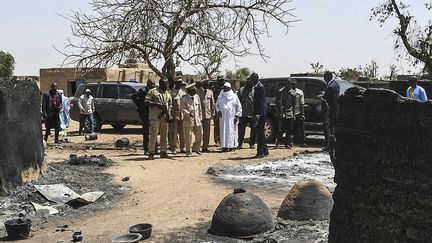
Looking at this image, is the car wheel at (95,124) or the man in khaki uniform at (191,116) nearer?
the man in khaki uniform at (191,116)

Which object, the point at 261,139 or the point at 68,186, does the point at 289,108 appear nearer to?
the point at 261,139

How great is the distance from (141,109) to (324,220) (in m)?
7.18

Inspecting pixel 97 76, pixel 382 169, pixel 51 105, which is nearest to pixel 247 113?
pixel 51 105

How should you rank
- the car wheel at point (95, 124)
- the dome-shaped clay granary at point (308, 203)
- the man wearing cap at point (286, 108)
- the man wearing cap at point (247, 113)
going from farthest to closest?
the car wheel at point (95, 124)
the man wearing cap at point (247, 113)
the man wearing cap at point (286, 108)
the dome-shaped clay granary at point (308, 203)

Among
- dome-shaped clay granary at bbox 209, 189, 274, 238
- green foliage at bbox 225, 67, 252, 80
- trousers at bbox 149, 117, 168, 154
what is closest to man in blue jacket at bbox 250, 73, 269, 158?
trousers at bbox 149, 117, 168, 154

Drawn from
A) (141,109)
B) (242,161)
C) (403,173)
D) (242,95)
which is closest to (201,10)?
(242,95)

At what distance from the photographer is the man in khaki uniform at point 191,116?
12.9 m

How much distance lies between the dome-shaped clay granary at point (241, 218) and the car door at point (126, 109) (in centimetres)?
1311

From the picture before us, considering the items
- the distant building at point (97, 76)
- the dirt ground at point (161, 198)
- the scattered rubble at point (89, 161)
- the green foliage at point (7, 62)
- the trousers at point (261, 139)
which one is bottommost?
the dirt ground at point (161, 198)

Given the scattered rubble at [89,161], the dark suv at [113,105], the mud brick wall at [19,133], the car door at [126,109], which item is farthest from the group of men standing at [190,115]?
the dark suv at [113,105]

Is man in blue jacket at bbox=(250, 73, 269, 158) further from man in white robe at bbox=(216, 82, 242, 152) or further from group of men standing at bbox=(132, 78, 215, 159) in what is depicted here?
group of men standing at bbox=(132, 78, 215, 159)

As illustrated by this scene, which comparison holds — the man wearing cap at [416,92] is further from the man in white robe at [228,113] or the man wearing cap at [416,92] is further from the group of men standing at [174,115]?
the group of men standing at [174,115]

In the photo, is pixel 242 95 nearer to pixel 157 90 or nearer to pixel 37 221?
pixel 157 90

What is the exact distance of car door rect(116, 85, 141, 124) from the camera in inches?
758
